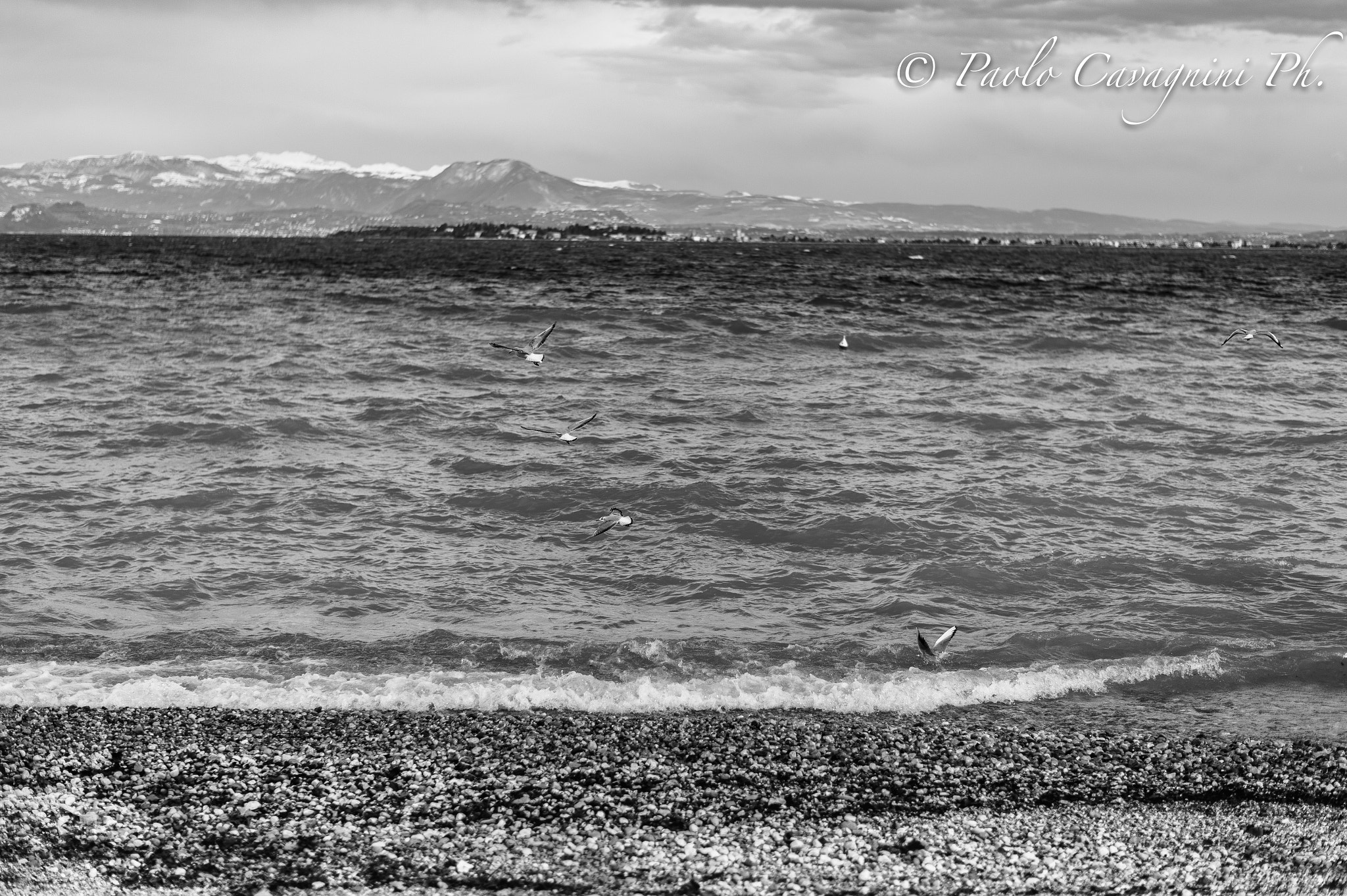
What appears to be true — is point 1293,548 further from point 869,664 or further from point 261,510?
point 261,510

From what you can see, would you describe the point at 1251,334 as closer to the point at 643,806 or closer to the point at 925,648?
the point at 925,648

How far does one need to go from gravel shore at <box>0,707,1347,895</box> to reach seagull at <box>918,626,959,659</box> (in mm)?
1348

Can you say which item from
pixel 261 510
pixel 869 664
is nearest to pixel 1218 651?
pixel 869 664

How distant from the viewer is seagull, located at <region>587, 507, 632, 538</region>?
51.0 feet

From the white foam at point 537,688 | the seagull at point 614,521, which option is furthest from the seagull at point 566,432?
the white foam at point 537,688

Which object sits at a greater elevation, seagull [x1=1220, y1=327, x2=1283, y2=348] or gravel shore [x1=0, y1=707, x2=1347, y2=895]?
seagull [x1=1220, y1=327, x2=1283, y2=348]

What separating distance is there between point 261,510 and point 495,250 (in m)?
108

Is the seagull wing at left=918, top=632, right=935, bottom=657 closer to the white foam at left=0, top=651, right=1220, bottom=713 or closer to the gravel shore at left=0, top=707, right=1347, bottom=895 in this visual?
the white foam at left=0, top=651, right=1220, bottom=713

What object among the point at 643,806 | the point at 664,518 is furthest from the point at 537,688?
the point at 664,518

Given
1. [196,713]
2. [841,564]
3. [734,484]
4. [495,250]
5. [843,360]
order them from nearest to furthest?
1. [196,713]
2. [841,564]
3. [734,484]
4. [843,360]
5. [495,250]

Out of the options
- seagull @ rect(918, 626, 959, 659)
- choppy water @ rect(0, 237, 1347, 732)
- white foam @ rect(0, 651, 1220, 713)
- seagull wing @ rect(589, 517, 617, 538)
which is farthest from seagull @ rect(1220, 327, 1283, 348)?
white foam @ rect(0, 651, 1220, 713)

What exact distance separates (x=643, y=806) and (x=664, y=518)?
8996 millimetres

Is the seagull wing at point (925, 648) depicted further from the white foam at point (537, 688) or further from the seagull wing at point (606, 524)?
the seagull wing at point (606, 524)

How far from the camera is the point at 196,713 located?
941 cm
